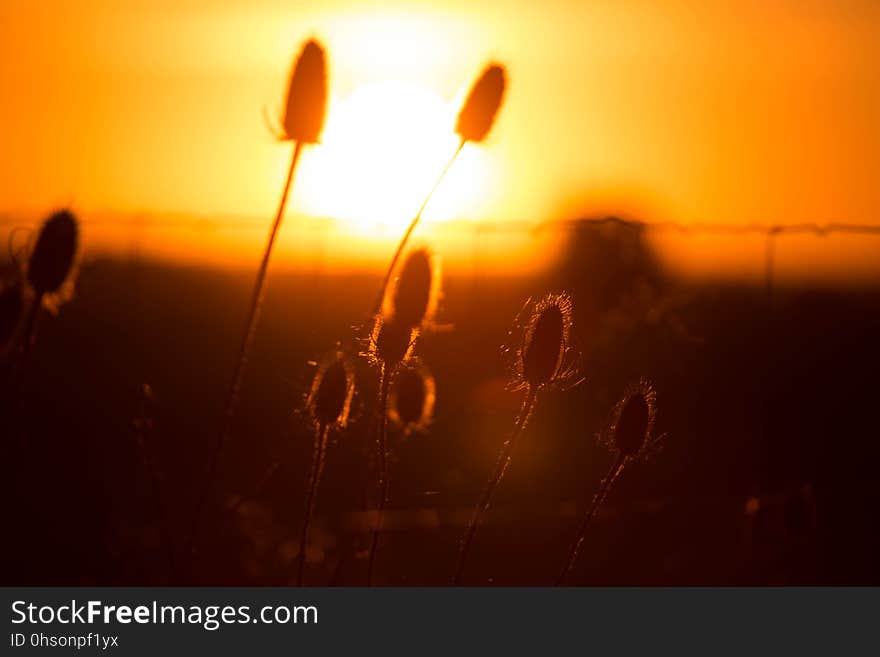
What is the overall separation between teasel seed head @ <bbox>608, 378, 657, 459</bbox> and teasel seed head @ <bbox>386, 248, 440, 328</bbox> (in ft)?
1.72

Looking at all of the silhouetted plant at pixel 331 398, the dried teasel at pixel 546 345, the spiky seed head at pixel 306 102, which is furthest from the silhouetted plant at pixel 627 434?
the spiky seed head at pixel 306 102

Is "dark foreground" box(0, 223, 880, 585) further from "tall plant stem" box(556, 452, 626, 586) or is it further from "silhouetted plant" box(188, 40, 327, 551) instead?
"silhouetted plant" box(188, 40, 327, 551)

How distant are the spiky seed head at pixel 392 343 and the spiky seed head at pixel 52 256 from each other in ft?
2.38

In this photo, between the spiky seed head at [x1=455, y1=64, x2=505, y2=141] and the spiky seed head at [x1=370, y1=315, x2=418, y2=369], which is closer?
the spiky seed head at [x1=370, y1=315, x2=418, y2=369]

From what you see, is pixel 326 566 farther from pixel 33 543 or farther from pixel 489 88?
pixel 489 88

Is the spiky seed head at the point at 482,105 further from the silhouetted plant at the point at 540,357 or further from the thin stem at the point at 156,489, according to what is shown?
the thin stem at the point at 156,489

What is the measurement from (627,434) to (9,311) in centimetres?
143

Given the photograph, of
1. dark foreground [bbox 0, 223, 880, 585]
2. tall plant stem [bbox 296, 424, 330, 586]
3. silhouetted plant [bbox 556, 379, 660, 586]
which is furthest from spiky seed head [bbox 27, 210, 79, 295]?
silhouetted plant [bbox 556, 379, 660, 586]

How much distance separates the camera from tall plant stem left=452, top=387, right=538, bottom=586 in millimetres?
2713

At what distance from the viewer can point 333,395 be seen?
2.87m

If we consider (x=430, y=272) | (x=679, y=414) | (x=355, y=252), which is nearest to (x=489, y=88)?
(x=430, y=272)

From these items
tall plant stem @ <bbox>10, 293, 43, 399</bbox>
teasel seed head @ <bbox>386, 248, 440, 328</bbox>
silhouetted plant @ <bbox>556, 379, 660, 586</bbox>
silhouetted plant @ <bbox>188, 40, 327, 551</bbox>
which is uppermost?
silhouetted plant @ <bbox>188, 40, 327, 551</bbox>

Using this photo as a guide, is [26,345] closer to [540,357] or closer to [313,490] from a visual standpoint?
[313,490]
